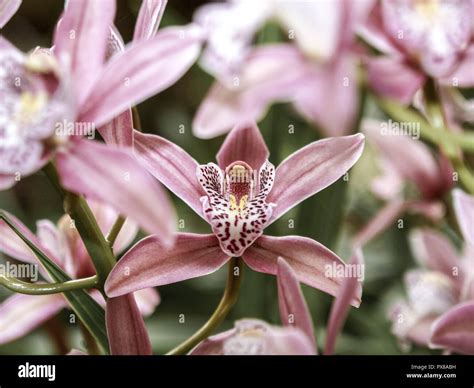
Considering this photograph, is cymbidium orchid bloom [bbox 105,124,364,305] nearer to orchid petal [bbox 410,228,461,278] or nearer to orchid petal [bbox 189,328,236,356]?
orchid petal [bbox 189,328,236,356]

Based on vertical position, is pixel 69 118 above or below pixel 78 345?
above

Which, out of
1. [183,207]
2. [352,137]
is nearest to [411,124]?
[352,137]

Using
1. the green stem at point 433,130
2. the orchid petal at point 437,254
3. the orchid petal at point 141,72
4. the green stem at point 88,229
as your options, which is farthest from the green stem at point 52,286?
the orchid petal at point 437,254

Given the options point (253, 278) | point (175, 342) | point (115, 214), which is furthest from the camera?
point (175, 342)

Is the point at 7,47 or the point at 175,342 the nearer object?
the point at 7,47

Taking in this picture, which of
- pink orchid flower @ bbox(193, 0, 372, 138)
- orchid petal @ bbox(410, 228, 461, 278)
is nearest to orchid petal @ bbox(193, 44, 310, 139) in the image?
pink orchid flower @ bbox(193, 0, 372, 138)

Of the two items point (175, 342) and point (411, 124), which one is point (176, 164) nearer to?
point (411, 124)
